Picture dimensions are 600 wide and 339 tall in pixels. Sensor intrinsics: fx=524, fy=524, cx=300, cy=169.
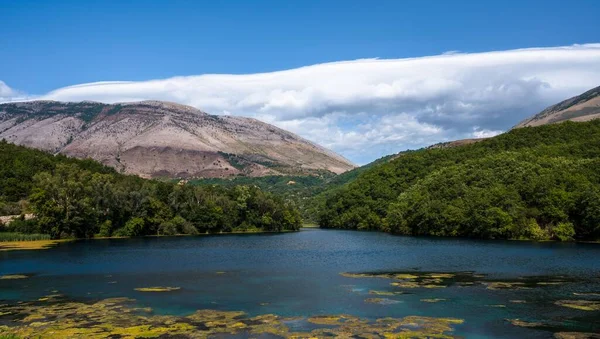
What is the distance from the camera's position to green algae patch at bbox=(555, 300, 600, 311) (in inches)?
1671

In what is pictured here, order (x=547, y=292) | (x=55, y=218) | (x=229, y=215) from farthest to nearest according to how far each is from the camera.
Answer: (x=229, y=215) < (x=55, y=218) < (x=547, y=292)

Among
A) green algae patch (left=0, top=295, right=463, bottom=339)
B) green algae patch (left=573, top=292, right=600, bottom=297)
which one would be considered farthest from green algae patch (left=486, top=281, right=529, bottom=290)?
green algae patch (left=0, top=295, right=463, bottom=339)

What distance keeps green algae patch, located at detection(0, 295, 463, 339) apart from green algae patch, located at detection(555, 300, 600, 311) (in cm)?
1153

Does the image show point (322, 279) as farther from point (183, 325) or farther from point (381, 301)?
point (183, 325)

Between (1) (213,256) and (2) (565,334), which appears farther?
(1) (213,256)

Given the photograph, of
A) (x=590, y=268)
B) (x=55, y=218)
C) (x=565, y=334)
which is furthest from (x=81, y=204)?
(x=565, y=334)

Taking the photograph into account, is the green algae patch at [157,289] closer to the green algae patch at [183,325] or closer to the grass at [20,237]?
the green algae patch at [183,325]

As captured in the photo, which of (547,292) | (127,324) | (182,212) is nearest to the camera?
(127,324)

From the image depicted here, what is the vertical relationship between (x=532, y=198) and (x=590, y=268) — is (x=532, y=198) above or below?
above

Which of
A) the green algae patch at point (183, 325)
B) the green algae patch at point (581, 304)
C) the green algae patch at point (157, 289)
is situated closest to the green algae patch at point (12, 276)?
the green algae patch at point (157, 289)

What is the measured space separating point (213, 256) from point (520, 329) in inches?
2425

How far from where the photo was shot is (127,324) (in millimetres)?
37688

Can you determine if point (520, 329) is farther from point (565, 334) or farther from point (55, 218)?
point (55, 218)

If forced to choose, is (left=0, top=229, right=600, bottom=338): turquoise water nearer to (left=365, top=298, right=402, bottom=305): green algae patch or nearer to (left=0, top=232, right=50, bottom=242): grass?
(left=365, top=298, right=402, bottom=305): green algae patch
